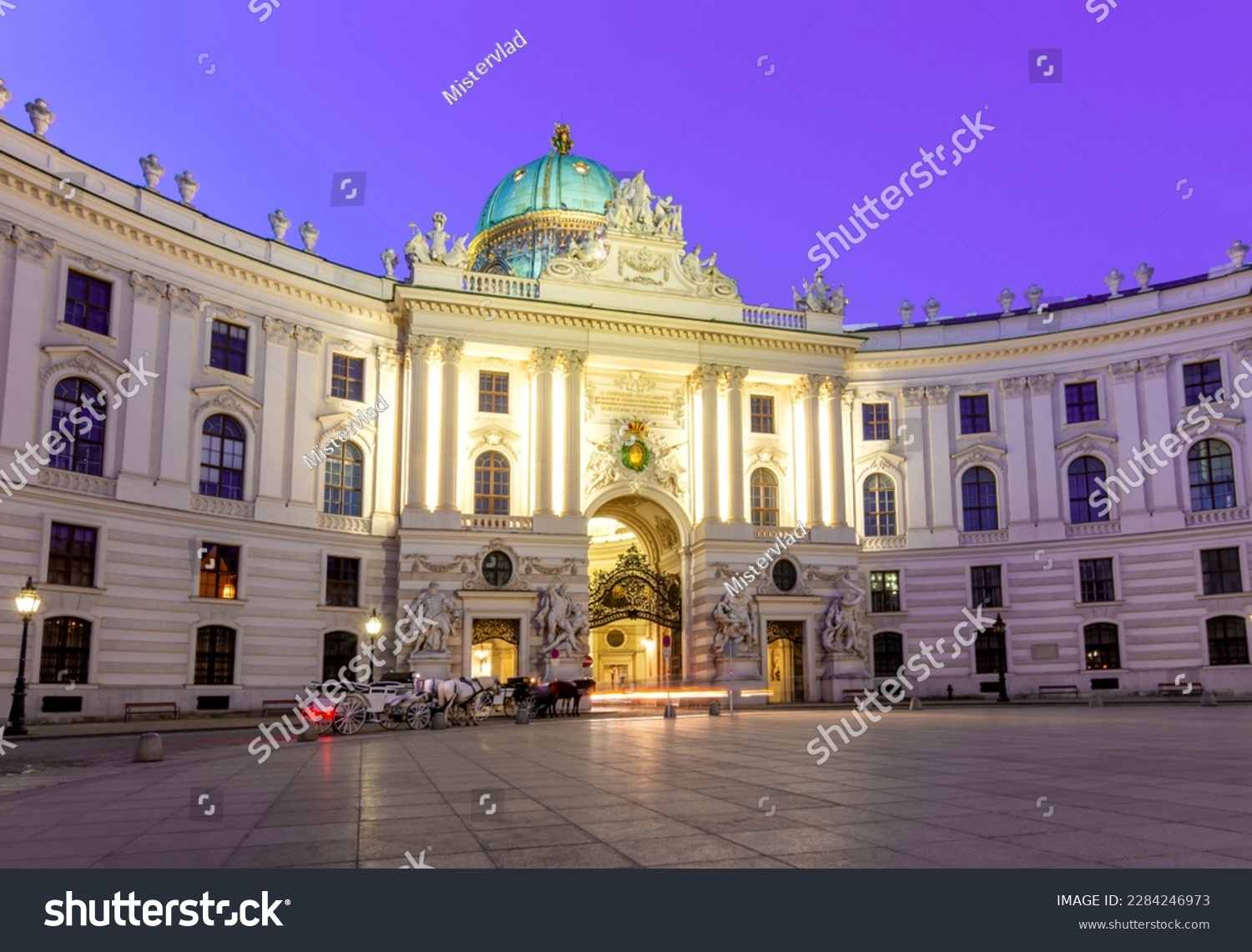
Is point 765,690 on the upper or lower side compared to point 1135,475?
lower

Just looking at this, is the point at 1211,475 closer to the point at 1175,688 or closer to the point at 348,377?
the point at 1175,688

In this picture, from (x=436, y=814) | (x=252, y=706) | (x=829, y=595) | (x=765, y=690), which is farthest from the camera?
(x=829, y=595)

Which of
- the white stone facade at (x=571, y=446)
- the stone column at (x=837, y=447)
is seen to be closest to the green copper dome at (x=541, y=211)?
the white stone facade at (x=571, y=446)

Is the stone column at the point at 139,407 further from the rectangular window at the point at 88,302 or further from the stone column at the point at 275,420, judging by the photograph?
the stone column at the point at 275,420

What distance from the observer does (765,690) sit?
155ft

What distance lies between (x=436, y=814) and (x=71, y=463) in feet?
98.5

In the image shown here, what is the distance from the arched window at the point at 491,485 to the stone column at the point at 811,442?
14858 mm

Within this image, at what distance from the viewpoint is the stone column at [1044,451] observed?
51125mm

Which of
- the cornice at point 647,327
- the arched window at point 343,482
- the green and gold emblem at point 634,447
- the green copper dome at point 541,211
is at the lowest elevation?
the arched window at point 343,482

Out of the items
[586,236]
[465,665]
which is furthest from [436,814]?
[586,236]

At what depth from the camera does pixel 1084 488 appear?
51.0 meters

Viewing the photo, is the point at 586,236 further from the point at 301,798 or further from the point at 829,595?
the point at 301,798

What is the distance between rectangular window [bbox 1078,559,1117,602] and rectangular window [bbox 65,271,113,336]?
143ft
